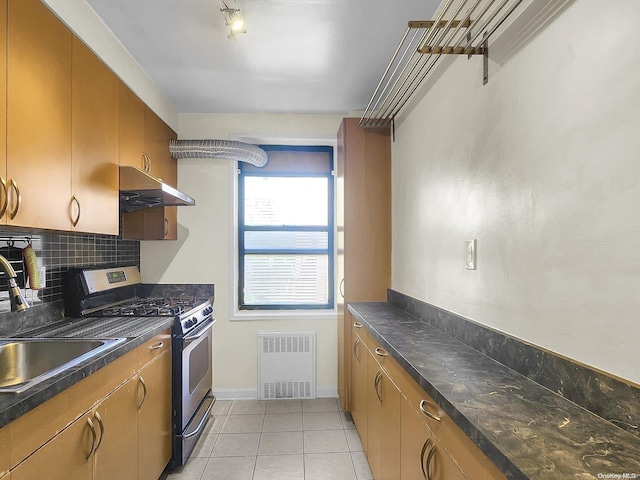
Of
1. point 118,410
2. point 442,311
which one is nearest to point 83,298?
point 118,410

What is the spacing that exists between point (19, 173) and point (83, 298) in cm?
111

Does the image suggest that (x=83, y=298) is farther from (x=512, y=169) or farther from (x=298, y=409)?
(x=512, y=169)

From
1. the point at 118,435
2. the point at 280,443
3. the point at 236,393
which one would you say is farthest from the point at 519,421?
the point at 236,393

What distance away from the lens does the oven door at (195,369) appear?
236 centimetres

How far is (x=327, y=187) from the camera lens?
3625mm

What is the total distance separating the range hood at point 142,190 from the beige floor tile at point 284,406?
1.86m

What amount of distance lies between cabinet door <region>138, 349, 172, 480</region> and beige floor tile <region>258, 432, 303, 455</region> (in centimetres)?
63

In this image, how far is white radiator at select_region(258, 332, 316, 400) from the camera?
3.38 metres

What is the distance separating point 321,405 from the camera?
3.25 metres

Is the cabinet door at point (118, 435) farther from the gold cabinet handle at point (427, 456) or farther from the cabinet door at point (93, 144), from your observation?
the gold cabinet handle at point (427, 456)

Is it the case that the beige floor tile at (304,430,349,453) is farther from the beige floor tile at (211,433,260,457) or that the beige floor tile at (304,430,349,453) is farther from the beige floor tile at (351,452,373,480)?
the beige floor tile at (211,433,260,457)

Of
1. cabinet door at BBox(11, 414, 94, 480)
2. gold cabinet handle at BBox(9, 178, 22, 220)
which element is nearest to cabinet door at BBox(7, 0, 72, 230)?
gold cabinet handle at BBox(9, 178, 22, 220)

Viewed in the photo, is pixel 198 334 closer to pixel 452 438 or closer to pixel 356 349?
pixel 356 349

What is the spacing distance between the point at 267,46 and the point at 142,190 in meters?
1.13
